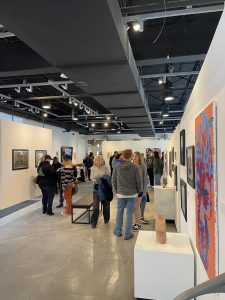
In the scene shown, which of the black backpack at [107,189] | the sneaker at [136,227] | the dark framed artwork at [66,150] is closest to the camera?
the sneaker at [136,227]

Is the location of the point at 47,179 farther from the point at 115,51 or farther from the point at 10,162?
the point at 115,51

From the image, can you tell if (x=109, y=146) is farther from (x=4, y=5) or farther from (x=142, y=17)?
(x=4, y=5)

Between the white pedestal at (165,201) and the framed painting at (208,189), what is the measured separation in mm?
3313

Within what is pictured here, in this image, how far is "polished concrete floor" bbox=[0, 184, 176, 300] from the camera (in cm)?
285

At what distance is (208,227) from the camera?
180 centimetres

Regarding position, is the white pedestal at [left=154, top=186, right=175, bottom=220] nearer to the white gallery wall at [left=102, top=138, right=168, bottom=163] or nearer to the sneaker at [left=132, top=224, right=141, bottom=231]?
the sneaker at [left=132, top=224, right=141, bottom=231]

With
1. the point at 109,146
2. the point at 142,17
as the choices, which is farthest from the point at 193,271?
the point at 109,146

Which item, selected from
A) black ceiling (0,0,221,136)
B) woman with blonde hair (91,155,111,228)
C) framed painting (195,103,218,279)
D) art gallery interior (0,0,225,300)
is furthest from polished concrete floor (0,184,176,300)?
black ceiling (0,0,221,136)

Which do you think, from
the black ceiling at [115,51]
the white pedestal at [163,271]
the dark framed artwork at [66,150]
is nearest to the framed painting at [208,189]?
the white pedestal at [163,271]

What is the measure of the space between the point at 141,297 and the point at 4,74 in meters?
4.02

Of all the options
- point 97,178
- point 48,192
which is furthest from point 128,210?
point 48,192

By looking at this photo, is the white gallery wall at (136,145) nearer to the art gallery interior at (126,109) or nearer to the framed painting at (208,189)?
the art gallery interior at (126,109)

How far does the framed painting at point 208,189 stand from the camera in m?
1.62

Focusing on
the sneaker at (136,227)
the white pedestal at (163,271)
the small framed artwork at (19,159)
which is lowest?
the sneaker at (136,227)
